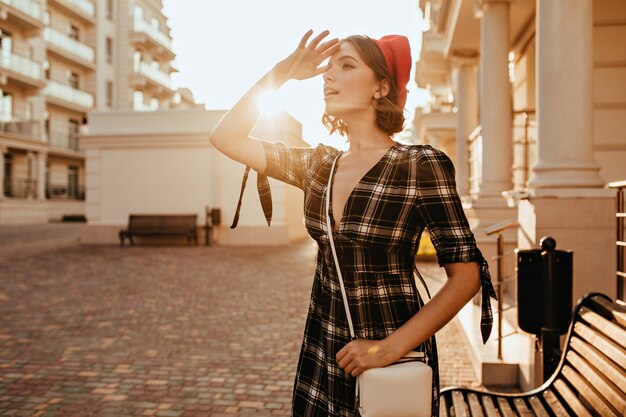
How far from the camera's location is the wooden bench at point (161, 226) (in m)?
18.9

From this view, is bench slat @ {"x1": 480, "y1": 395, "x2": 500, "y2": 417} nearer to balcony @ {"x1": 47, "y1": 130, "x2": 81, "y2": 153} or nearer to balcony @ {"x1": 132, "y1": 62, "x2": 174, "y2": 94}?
balcony @ {"x1": 47, "y1": 130, "x2": 81, "y2": 153}

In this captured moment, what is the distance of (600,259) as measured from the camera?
14.9 ft

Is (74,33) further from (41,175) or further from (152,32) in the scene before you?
(41,175)

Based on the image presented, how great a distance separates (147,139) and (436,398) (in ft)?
64.6

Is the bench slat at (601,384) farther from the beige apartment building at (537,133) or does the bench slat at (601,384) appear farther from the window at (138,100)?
the window at (138,100)

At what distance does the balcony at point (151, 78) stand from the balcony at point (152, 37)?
1.69 meters

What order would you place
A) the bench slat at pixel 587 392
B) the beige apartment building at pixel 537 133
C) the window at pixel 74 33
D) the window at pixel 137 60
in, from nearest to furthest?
1. the bench slat at pixel 587 392
2. the beige apartment building at pixel 537 133
3. the window at pixel 74 33
4. the window at pixel 137 60

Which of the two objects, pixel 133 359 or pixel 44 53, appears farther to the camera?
pixel 44 53

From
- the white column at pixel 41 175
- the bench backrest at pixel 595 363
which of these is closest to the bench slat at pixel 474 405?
the bench backrest at pixel 595 363

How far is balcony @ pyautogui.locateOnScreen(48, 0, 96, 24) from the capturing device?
37.8 m

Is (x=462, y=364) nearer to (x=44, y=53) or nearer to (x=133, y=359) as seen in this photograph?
(x=133, y=359)

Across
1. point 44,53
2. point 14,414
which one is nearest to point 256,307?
point 14,414

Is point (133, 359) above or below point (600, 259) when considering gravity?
below

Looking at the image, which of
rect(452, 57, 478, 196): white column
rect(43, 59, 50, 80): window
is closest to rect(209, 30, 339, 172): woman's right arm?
rect(452, 57, 478, 196): white column
